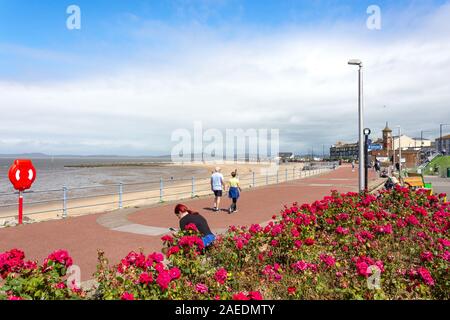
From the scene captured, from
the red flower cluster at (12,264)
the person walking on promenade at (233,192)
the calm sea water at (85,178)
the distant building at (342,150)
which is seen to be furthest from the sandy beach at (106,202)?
the distant building at (342,150)

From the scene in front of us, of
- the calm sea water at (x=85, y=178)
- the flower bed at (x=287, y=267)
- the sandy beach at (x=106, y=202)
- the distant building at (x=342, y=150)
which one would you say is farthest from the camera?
the distant building at (x=342, y=150)

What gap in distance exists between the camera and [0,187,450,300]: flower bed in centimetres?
280

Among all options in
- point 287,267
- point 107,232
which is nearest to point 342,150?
point 107,232

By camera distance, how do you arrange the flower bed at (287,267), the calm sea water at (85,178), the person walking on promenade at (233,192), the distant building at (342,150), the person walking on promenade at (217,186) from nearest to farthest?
the flower bed at (287,267) < the person walking on promenade at (233,192) < the person walking on promenade at (217,186) < the calm sea water at (85,178) < the distant building at (342,150)

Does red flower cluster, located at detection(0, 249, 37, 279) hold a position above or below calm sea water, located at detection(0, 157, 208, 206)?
above

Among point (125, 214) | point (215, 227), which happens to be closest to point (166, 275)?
point (215, 227)

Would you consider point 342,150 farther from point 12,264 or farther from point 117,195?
point 12,264

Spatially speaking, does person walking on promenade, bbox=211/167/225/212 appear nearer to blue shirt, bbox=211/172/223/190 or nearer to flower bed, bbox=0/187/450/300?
blue shirt, bbox=211/172/223/190

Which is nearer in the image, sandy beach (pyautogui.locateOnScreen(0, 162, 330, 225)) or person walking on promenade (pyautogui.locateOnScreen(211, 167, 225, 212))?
person walking on promenade (pyautogui.locateOnScreen(211, 167, 225, 212))

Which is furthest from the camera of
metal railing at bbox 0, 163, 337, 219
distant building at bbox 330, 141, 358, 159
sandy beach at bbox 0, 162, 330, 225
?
distant building at bbox 330, 141, 358, 159

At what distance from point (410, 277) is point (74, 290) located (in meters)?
3.29

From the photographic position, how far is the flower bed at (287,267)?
9.20 feet

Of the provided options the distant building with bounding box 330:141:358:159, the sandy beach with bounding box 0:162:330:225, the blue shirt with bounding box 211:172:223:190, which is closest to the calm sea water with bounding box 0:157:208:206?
the sandy beach with bounding box 0:162:330:225

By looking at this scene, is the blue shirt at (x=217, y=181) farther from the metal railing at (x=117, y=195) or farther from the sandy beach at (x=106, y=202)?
the sandy beach at (x=106, y=202)
